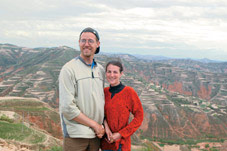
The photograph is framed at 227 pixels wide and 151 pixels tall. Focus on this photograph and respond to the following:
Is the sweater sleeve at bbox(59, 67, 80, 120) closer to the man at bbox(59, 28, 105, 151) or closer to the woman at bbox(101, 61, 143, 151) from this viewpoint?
the man at bbox(59, 28, 105, 151)

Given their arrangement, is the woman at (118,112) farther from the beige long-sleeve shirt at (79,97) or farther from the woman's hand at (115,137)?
the beige long-sleeve shirt at (79,97)

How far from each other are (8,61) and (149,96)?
6916cm

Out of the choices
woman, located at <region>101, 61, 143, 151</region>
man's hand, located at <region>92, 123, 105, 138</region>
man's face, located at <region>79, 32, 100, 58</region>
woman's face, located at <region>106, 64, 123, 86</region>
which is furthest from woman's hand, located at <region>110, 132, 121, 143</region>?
man's face, located at <region>79, 32, 100, 58</region>

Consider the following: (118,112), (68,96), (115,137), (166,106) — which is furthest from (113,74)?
(166,106)

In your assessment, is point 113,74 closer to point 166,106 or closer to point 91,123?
point 91,123

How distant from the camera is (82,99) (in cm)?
308

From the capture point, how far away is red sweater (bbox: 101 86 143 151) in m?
3.36

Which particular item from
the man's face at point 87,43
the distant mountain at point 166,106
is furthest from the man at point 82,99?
the distant mountain at point 166,106

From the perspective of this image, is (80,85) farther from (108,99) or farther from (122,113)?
(122,113)

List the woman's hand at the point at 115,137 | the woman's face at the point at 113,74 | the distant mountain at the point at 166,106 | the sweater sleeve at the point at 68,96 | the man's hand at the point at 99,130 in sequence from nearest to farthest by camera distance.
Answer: the sweater sleeve at the point at 68,96 → the man's hand at the point at 99,130 → the woman's hand at the point at 115,137 → the woman's face at the point at 113,74 → the distant mountain at the point at 166,106

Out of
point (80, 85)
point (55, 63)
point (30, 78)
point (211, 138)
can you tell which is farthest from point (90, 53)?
point (55, 63)

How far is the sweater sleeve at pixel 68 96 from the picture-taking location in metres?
2.94

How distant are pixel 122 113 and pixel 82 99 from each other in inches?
29.3

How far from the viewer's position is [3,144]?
6.23 metres
